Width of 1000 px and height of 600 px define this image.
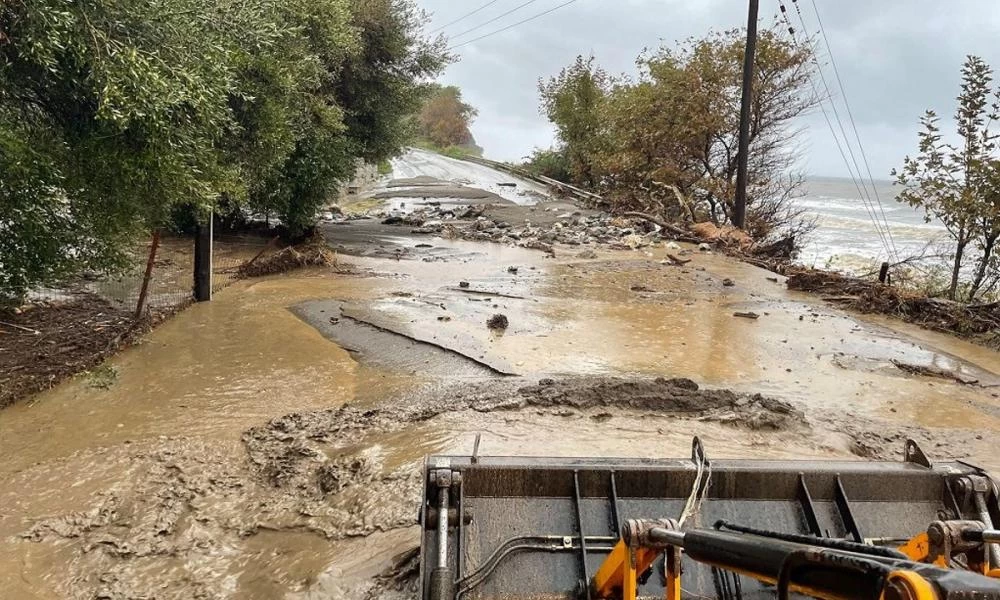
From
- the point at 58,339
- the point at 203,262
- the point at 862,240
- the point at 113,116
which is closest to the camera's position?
the point at 113,116

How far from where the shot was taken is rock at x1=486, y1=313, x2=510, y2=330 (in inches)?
371

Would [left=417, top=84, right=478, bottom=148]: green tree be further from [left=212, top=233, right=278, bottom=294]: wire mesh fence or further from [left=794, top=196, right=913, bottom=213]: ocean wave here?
[left=212, top=233, right=278, bottom=294]: wire mesh fence

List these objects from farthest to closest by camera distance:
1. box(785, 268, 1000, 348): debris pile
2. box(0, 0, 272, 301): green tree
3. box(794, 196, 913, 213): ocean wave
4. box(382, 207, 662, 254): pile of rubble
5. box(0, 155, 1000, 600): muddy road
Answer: box(794, 196, 913, 213): ocean wave, box(382, 207, 662, 254): pile of rubble, box(785, 268, 1000, 348): debris pile, box(0, 0, 272, 301): green tree, box(0, 155, 1000, 600): muddy road

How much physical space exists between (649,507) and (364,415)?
125 inches

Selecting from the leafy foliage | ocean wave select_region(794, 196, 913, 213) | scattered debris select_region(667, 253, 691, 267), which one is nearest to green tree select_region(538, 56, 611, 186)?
the leafy foliage

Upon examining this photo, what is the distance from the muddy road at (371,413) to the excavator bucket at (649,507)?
2.35 feet

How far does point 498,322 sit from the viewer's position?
9477mm

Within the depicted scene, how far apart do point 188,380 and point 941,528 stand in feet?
22.6

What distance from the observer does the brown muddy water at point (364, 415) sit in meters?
4.33

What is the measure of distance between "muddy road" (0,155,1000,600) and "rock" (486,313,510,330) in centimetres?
12

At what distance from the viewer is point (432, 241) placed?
59.5ft

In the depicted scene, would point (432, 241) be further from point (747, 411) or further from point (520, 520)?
point (520, 520)

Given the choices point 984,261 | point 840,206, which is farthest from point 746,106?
point 840,206

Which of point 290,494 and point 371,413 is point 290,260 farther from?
point 290,494
